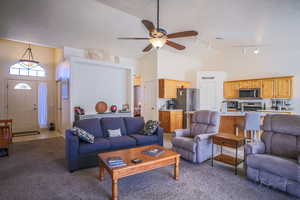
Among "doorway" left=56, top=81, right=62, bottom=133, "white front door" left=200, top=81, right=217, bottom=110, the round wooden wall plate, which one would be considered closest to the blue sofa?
the round wooden wall plate

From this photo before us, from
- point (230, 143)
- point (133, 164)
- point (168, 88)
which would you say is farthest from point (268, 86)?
point (133, 164)

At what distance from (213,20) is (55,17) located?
4.37 meters

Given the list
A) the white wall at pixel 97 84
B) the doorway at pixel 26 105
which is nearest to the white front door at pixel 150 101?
the white wall at pixel 97 84

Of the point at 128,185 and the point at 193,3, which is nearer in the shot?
the point at 128,185

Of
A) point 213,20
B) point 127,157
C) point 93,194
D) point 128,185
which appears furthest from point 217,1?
point 93,194

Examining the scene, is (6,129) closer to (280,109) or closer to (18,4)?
(18,4)

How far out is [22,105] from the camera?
620cm

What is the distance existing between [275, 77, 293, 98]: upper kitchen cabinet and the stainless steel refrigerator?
2.89 metres

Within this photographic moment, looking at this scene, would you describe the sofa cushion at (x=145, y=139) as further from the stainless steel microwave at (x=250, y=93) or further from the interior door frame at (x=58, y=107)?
the stainless steel microwave at (x=250, y=93)

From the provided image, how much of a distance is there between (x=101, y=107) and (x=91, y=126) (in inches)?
78.6

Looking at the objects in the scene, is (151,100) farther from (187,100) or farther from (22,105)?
(22,105)

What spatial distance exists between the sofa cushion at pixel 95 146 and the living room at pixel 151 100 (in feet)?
0.12

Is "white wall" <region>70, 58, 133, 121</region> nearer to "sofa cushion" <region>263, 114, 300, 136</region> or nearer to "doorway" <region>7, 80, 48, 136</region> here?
"doorway" <region>7, 80, 48, 136</region>

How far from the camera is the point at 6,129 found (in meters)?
3.68
